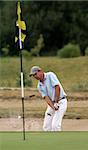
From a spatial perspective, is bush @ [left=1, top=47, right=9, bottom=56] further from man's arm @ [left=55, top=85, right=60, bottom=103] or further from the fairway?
the fairway

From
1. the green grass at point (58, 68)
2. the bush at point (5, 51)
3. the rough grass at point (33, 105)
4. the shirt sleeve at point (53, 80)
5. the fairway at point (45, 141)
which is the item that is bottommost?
the bush at point (5, 51)

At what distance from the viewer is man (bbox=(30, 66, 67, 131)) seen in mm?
10695

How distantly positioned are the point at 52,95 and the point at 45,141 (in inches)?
66.2

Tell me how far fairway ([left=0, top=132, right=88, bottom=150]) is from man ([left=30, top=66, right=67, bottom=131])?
1.58 feet

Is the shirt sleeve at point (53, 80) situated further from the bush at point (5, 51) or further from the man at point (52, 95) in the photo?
the bush at point (5, 51)

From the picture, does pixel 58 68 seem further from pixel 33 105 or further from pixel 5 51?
pixel 33 105

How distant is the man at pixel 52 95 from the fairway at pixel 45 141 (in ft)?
1.58

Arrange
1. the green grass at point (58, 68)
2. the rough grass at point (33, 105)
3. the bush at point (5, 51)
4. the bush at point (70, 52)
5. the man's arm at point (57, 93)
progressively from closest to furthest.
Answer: the man's arm at point (57, 93), the rough grass at point (33, 105), the green grass at point (58, 68), the bush at point (70, 52), the bush at point (5, 51)

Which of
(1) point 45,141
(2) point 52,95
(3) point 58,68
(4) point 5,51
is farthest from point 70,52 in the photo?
(1) point 45,141

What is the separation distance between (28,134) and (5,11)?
38511 mm

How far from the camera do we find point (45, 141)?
9.35 m

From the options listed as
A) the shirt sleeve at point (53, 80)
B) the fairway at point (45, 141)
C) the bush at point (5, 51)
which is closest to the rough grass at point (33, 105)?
the shirt sleeve at point (53, 80)

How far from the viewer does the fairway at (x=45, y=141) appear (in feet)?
28.5

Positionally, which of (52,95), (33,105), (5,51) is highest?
(52,95)
